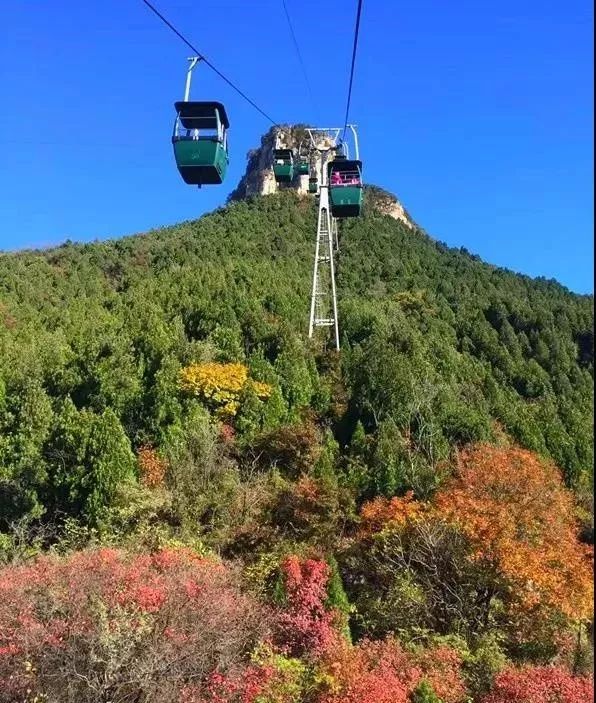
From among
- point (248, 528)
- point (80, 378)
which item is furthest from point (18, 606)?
point (80, 378)

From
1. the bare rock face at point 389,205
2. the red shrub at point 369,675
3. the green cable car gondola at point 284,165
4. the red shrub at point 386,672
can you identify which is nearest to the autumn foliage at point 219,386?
the green cable car gondola at point 284,165

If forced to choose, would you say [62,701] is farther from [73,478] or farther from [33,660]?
[73,478]

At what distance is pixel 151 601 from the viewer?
1261 centimetres

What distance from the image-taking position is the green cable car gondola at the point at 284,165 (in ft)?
80.4

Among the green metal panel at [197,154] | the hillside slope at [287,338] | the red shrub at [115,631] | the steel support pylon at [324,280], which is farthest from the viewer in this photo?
the steel support pylon at [324,280]

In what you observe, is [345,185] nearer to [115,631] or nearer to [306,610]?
[306,610]

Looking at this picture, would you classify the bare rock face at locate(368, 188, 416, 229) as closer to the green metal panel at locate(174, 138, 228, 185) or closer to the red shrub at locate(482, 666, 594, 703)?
the green metal panel at locate(174, 138, 228, 185)

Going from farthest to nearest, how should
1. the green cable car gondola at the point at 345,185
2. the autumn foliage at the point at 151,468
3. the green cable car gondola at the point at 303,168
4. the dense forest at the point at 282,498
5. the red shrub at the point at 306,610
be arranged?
the green cable car gondola at the point at 303,168, the autumn foliage at the point at 151,468, the green cable car gondola at the point at 345,185, the red shrub at the point at 306,610, the dense forest at the point at 282,498

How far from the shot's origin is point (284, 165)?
24547mm

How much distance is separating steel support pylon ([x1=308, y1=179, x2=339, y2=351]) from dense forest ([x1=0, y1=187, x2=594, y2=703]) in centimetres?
164

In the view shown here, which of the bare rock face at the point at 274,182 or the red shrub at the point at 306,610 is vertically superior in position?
the bare rock face at the point at 274,182

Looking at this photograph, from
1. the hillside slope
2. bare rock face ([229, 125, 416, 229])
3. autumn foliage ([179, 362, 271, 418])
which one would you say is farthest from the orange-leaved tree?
bare rock face ([229, 125, 416, 229])

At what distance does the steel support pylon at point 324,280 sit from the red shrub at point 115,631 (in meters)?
16.6

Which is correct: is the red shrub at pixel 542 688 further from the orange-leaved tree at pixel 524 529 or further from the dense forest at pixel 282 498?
the orange-leaved tree at pixel 524 529
